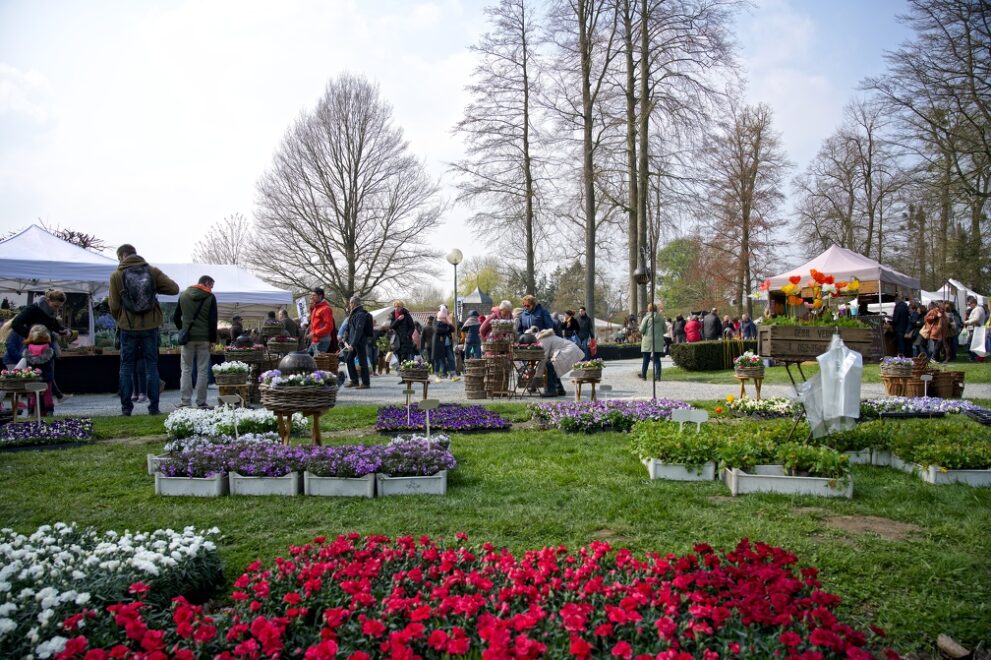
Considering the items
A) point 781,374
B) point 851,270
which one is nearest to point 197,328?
point 781,374

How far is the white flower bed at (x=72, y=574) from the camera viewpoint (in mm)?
2537

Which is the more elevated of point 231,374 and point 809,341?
point 809,341

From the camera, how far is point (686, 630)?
262cm

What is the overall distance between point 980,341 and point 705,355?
7328 mm

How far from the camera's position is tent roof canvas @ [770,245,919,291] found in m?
18.6

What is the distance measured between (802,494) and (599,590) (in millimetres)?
2755

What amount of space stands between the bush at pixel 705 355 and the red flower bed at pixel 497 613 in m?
15.3

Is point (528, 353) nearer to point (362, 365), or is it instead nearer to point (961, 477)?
point (362, 365)

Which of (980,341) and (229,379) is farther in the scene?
(980,341)

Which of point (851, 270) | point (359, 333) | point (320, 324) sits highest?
point (851, 270)

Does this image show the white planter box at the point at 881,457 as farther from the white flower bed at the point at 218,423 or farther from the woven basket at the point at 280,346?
the woven basket at the point at 280,346

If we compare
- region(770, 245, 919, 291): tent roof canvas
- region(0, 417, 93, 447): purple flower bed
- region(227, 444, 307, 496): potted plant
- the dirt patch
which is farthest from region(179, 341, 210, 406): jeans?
region(770, 245, 919, 291): tent roof canvas

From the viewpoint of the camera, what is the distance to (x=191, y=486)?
5.20m

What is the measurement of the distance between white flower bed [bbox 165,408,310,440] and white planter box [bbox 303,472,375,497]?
2130 millimetres
